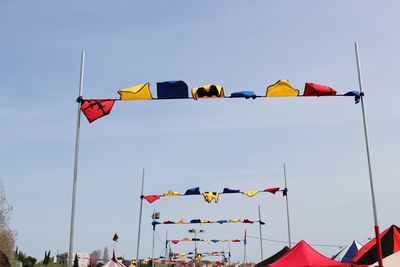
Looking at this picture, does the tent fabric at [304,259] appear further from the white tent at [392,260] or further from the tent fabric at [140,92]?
the tent fabric at [140,92]

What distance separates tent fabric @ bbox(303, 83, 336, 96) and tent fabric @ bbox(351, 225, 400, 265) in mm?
5370

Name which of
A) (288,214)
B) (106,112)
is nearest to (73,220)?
(106,112)

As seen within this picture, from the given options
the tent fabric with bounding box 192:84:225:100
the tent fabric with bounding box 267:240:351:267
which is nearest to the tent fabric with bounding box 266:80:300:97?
the tent fabric with bounding box 192:84:225:100

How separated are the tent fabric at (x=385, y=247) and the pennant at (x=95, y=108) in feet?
29.0

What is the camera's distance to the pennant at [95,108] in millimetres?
12719

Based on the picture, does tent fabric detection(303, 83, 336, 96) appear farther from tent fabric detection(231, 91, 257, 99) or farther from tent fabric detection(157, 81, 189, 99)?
tent fabric detection(157, 81, 189, 99)

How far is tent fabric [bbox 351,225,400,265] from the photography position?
577 inches

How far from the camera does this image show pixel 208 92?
40.5ft

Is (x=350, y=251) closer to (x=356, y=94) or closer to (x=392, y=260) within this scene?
(x=392, y=260)

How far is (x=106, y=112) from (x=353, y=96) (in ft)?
20.7

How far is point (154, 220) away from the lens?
104ft

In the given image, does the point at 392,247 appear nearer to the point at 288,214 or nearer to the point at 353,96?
the point at 353,96

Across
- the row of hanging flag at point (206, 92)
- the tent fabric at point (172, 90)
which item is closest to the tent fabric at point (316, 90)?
the row of hanging flag at point (206, 92)

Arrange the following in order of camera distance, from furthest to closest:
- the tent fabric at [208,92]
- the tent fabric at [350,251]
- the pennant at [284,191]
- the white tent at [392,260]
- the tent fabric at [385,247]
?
1. the pennant at [284,191]
2. the tent fabric at [350,251]
3. the tent fabric at [385,247]
4. the white tent at [392,260]
5. the tent fabric at [208,92]
